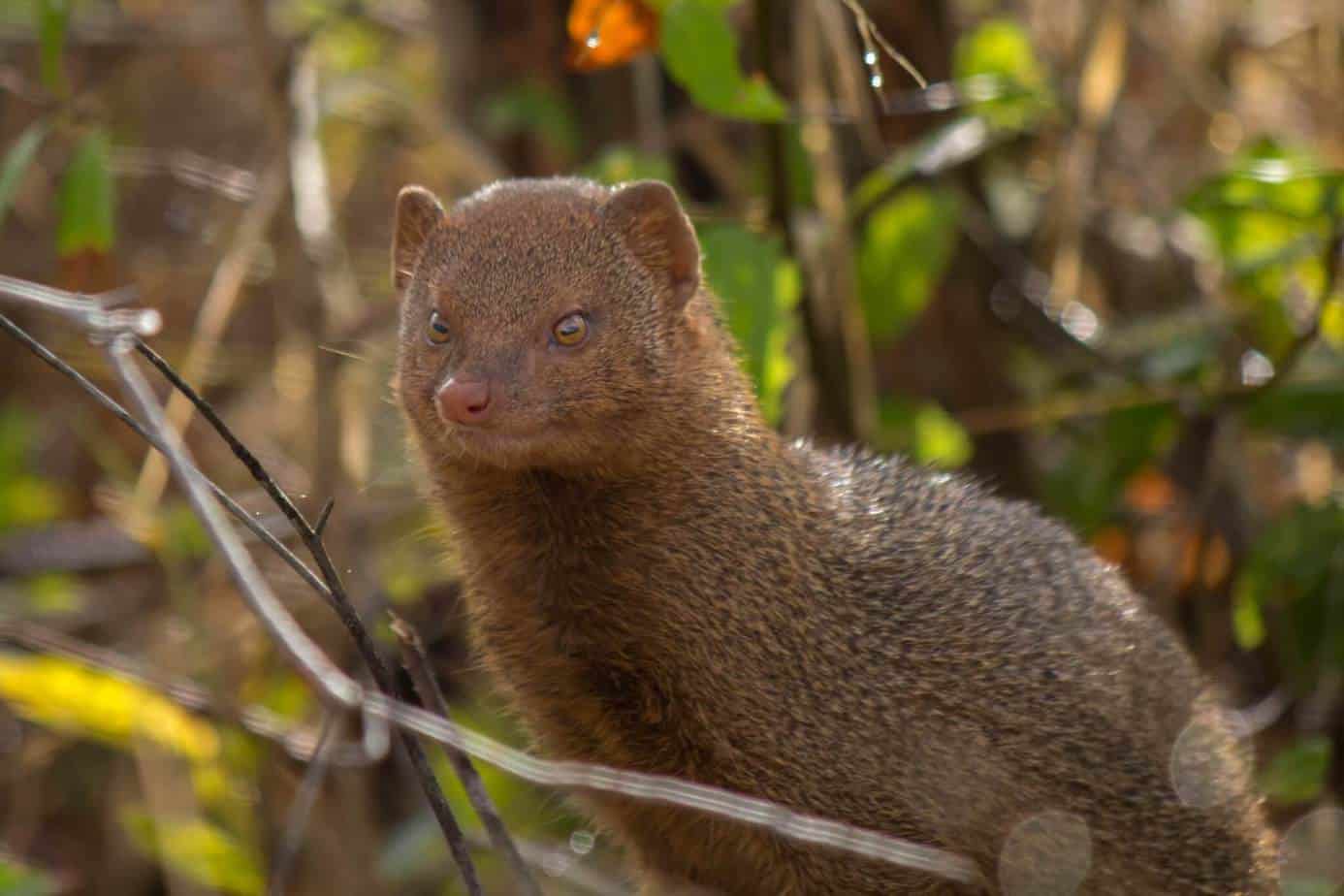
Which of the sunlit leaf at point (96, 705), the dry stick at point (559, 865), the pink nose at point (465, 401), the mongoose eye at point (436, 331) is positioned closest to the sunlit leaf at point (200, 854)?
the sunlit leaf at point (96, 705)

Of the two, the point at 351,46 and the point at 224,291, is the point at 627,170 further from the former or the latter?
the point at 351,46

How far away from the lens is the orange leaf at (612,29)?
9.24 ft

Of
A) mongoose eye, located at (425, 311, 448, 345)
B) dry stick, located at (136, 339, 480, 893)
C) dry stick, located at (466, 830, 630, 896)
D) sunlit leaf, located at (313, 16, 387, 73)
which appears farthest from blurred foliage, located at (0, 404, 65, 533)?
dry stick, located at (136, 339, 480, 893)

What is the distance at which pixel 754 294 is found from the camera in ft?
9.37

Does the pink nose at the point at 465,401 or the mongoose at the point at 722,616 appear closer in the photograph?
the pink nose at the point at 465,401

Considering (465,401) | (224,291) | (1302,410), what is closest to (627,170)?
(224,291)

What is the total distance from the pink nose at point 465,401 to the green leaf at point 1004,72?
149 cm

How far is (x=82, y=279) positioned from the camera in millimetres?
2895

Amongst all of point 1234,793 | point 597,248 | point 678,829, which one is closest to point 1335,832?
point 1234,793

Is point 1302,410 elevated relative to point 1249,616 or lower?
elevated

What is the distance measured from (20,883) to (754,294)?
1535 millimetres

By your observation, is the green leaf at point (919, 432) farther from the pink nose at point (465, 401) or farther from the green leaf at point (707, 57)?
the pink nose at point (465, 401)

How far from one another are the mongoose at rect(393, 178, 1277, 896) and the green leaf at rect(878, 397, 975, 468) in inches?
41.4

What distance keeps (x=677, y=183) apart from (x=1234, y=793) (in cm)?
226
